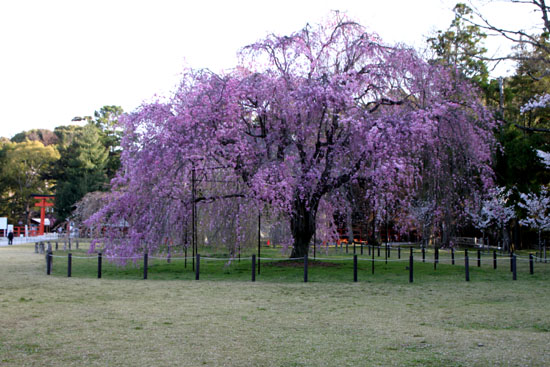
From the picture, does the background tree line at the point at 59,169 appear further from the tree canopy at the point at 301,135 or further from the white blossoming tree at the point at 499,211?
the tree canopy at the point at 301,135

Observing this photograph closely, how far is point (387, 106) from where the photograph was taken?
20.2 m

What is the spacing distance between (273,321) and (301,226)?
37.5 feet

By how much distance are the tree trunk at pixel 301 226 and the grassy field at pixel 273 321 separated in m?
3.62

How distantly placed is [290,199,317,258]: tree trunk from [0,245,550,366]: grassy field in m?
3.62

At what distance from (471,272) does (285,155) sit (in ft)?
25.0

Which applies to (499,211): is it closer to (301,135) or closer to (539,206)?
(539,206)

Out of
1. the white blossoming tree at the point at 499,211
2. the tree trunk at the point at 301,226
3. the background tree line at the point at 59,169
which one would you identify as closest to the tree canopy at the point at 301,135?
the tree trunk at the point at 301,226

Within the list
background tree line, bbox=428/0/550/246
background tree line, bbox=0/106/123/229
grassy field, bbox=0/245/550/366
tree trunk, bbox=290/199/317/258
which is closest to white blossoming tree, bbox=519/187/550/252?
background tree line, bbox=428/0/550/246

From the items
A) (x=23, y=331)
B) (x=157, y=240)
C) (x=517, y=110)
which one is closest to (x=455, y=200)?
(x=157, y=240)

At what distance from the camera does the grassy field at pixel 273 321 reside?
6719mm

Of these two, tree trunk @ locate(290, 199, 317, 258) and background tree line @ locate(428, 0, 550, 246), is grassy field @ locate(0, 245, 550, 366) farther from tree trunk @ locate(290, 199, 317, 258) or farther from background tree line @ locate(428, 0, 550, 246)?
background tree line @ locate(428, 0, 550, 246)

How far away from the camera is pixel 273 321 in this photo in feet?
30.9

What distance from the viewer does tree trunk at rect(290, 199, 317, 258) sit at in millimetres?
20406

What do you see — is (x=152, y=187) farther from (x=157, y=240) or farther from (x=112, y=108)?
(x=112, y=108)
